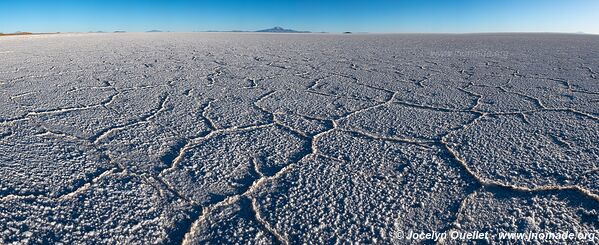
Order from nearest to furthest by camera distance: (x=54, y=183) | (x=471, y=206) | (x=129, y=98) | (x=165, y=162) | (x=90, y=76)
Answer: (x=471, y=206)
(x=54, y=183)
(x=165, y=162)
(x=129, y=98)
(x=90, y=76)

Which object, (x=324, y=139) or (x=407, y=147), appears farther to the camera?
(x=324, y=139)

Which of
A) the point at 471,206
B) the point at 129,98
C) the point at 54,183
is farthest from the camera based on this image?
the point at 129,98

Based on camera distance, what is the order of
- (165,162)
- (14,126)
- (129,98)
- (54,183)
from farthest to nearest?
(129,98), (14,126), (165,162), (54,183)

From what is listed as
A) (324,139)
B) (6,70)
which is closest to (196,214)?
(324,139)

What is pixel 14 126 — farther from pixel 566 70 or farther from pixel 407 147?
pixel 566 70

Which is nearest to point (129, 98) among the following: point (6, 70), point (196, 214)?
point (196, 214)

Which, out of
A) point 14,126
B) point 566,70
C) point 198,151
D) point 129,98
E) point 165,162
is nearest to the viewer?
point 165,162

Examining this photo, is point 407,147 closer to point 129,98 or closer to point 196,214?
point 196,214
